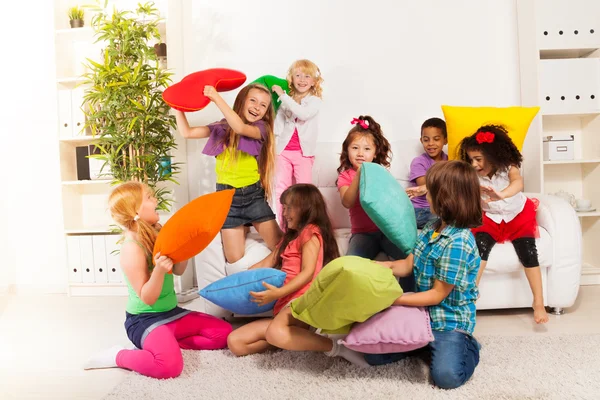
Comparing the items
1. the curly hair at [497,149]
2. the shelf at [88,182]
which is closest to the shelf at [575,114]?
the curly hair at [497,149]

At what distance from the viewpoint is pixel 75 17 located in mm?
3363

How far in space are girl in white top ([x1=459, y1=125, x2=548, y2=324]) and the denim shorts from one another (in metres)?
0.97

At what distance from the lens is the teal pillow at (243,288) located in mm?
2008

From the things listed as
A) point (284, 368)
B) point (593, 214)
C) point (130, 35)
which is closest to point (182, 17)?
point (130, 35)

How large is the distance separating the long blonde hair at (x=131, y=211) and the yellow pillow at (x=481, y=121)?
1582mm

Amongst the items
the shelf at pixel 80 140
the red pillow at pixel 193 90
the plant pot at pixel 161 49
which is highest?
the plant pot at pixel 161 49

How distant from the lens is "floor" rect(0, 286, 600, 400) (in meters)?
1.90

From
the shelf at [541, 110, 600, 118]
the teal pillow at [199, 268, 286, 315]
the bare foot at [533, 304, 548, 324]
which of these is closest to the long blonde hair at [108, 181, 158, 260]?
the teal pillow at [199, 268, 286, 315]

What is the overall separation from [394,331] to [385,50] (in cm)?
221

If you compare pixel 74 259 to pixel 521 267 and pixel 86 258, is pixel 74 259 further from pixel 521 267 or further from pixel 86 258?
pixel 521 267

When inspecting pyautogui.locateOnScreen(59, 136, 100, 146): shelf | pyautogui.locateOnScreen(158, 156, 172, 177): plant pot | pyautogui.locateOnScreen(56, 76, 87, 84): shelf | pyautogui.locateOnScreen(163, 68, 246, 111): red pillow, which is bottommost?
pyautogui.locateOnScreen(158, 156, 172, 177): plant pot

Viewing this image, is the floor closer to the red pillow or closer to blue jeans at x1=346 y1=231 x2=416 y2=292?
blue jeans at x1=346 y1=231 x2=416 y2=292

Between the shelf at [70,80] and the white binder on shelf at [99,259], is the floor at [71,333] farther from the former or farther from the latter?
the shelf at [70,80]

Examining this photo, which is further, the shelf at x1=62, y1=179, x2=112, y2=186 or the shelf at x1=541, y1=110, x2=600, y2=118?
the shelf at x1=62, y1=179, x2=112, y2=186
